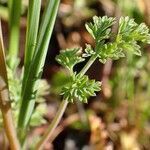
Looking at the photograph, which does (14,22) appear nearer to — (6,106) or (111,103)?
(6,106)

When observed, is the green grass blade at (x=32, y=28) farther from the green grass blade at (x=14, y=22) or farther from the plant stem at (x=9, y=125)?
the green grass blade at (x=14, y=22)

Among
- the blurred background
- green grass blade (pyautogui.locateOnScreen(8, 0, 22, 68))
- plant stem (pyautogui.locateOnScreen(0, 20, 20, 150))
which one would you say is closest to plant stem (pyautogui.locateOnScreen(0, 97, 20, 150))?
plant stem (pyautogui.locateOnScreen(0, 20, 20, 150))

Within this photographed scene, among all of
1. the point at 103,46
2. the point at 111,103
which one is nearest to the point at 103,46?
the point at 103,46

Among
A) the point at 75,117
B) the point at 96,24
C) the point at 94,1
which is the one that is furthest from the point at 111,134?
the point at 96,24

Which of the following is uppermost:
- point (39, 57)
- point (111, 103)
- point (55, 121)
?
point (39, 57)

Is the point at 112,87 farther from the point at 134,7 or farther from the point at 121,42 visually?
the point at 121,42

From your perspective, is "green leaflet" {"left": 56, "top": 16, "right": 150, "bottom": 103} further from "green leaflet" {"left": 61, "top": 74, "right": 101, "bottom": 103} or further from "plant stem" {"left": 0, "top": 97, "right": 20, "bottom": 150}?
"plant stem" {"left": 0, "top": 97, "right": 20, "bottom": 150}

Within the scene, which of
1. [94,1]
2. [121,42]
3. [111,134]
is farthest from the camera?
[94,1]

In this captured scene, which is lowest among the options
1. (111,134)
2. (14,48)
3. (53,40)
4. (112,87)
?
(111,134)

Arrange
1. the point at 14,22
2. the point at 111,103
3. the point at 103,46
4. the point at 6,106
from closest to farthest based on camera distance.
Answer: the point at 103,46, the point at 6,106, the point at 14,22, the point at 111,103
